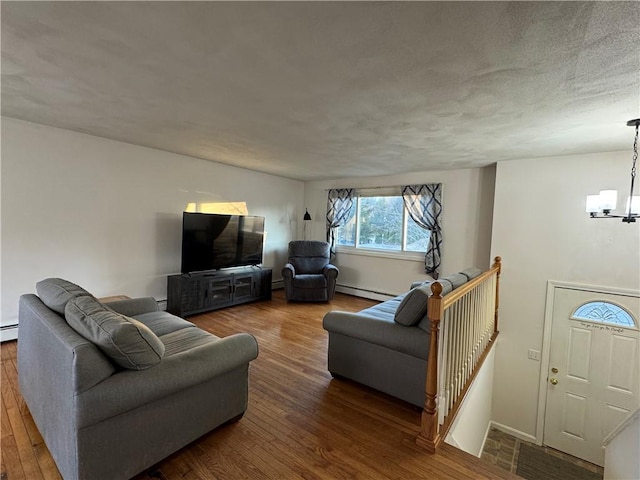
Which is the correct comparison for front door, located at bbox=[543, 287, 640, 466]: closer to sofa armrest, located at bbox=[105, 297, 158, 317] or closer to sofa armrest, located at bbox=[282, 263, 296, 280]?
sofa armrest, located at bbox=[282, 263, 296, 280]

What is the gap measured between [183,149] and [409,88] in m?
3.25

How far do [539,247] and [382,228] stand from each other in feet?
8.41

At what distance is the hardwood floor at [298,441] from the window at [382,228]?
325cm

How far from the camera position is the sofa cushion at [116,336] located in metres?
1.45

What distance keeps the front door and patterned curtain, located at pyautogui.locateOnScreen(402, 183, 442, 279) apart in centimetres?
169

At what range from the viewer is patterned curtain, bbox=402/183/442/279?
5.03 metres

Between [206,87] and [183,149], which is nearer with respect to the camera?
[206,87]

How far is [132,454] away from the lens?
5.04 ft

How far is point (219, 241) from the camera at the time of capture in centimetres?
474

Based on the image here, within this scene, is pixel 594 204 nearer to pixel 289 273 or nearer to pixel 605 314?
pixel 605 314

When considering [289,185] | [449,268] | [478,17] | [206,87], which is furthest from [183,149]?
[449,268]

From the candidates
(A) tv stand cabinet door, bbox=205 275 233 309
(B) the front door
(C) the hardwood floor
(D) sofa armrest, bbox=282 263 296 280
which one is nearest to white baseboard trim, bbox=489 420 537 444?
(B) the front door

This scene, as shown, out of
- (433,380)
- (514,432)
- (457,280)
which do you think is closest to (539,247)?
(457,280)

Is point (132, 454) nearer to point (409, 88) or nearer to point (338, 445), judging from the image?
point (338, 445)
